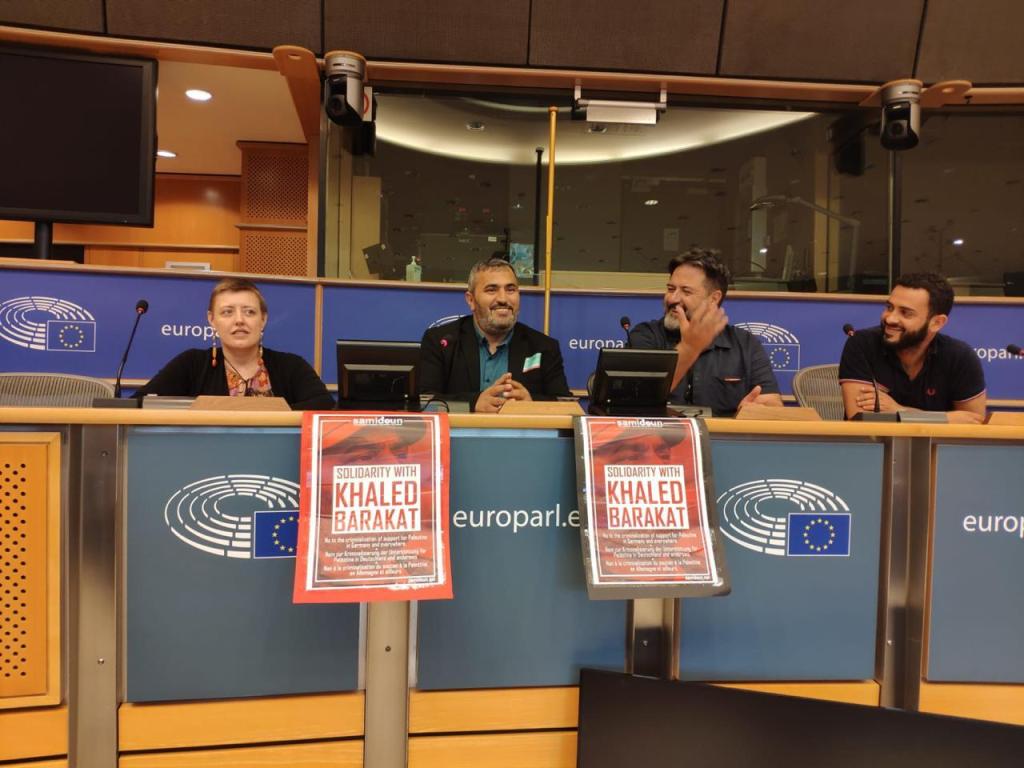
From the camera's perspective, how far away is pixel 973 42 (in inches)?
154

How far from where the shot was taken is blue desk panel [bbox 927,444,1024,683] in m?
0.98

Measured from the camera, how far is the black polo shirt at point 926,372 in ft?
7.48

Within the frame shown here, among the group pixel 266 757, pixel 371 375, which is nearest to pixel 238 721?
pixel 266 757

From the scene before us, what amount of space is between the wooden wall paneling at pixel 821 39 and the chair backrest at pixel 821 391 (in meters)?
2.28

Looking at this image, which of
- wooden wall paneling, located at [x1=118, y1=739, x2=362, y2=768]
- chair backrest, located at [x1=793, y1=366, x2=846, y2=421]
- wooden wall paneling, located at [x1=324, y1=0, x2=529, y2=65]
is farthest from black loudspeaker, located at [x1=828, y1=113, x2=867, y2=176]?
wooden wall paneling, located at [x1=118, y1=739, x2=362, y2=768]

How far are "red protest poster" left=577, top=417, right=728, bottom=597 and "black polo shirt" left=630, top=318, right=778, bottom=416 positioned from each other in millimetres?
1419

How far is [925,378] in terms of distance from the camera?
2.33 meters

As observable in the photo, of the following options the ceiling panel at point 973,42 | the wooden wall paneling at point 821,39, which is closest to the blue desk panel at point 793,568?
the wooden wall paneling at point 821,39

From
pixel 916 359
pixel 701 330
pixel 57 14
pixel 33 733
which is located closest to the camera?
pixel 33 733

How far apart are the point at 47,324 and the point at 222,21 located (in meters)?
1.99

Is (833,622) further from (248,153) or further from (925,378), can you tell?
(248,153)

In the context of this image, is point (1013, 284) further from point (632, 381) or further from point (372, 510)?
point (372, 510)

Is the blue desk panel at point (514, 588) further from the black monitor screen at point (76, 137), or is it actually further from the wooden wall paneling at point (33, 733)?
the black monitor screen at point (76, 137)

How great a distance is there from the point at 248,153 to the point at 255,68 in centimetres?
194
